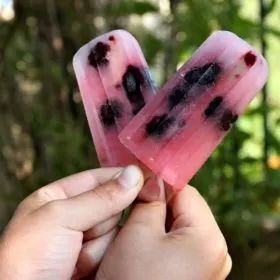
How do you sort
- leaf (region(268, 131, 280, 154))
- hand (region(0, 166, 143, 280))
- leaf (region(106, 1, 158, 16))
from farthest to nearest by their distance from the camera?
leaf (region(268, 131, 280, 154)) → leaf (region(106, 1, 158, 16)) → hand (region(0, 166, 143, 280))

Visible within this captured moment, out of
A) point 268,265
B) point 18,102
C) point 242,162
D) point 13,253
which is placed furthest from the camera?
point 18,102

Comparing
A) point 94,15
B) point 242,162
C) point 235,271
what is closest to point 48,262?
point 242,162

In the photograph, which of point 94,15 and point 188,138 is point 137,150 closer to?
point 188,138

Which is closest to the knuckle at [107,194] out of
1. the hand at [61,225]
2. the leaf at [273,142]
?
the hand at [61,225]

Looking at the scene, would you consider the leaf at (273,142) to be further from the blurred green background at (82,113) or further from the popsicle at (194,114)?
the popsicle at (194,114)

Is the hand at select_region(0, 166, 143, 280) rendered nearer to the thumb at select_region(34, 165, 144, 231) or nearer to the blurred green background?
the thumb at select_region(34, 165, 144, 231)

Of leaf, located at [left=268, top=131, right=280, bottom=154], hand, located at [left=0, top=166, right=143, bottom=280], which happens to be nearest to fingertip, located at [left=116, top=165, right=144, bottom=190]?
hand, located at [left=0, top=166, right=143, bottom=280]
